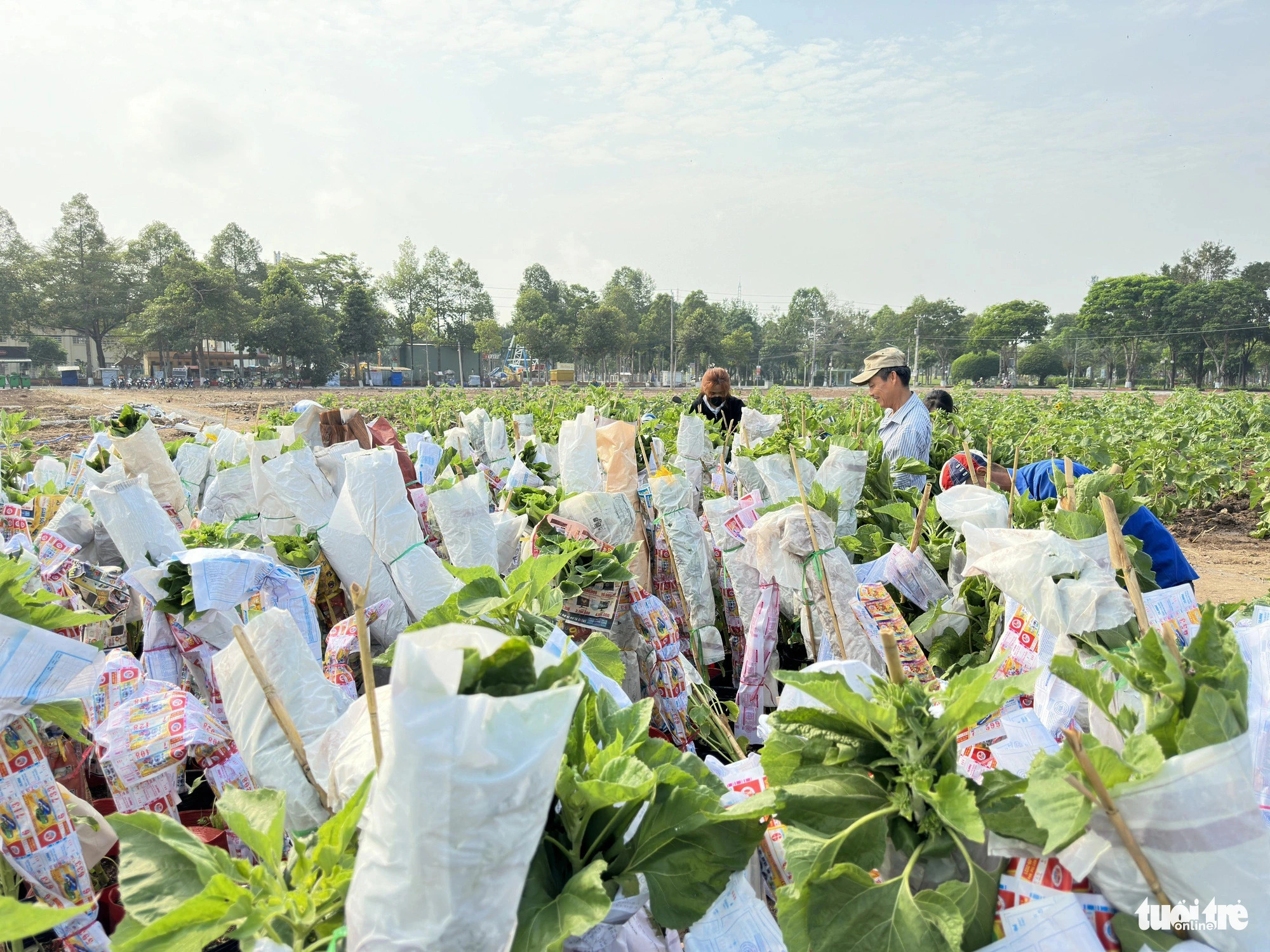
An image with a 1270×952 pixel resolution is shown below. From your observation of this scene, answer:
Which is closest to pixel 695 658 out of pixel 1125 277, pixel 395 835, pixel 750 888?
pixel 750 888

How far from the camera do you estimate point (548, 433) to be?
868 cm

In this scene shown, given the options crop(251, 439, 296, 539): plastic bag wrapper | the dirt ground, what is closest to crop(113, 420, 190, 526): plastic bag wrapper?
crop(251, 439, 296, 539): plastic bag wrapper

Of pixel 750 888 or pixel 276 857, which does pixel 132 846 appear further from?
pixel 750 888

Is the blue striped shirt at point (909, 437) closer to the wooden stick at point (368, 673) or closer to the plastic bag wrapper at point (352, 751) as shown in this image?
the plastic bag wrapper at point (352, 751)

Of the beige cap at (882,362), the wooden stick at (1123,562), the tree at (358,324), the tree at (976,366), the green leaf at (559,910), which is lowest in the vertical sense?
Result: the green leaf at (559,910)

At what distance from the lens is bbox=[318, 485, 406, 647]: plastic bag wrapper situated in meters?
3.14

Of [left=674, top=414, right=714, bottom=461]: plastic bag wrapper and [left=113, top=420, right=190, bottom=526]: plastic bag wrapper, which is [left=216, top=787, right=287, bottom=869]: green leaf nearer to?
[left=113, top=420, right=190, bottom=526]: plastic bag wrapper

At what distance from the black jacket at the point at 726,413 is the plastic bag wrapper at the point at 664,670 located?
16.2 feet

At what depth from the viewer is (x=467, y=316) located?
71.1m

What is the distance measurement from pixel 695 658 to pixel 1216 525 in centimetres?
979

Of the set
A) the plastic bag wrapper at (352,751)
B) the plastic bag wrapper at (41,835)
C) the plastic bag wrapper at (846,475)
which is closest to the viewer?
the plastic bag wrapper at (352,751)

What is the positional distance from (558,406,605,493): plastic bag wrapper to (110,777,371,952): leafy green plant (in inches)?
147

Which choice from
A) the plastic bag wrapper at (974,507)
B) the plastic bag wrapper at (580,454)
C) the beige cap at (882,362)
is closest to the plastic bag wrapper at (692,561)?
the plastic bag wrapper at (580,454)

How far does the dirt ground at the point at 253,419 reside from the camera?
7.66 metres
